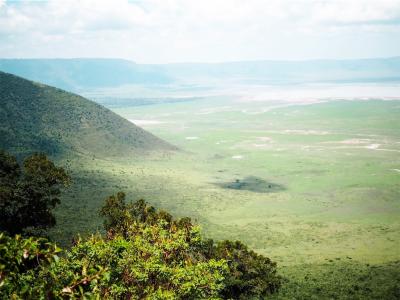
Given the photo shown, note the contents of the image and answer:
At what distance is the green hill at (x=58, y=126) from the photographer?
355 ft

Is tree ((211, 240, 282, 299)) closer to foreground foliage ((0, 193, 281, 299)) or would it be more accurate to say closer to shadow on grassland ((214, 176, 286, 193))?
foreground foliage ((0, 193, 281, 299))

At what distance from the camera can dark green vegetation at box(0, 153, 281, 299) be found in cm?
1119

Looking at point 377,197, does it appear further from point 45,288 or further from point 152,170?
point 45,288

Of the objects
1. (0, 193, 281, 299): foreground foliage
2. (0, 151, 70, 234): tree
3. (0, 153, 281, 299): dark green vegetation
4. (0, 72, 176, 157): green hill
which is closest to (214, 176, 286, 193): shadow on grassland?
(0, 72, 176, 157): green hill

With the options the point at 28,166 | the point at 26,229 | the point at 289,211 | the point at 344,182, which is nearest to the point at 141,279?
the point at 26,229

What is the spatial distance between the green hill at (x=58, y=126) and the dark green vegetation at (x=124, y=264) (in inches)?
2501

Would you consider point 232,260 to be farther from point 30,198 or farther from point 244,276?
point 30,198

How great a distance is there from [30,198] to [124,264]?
21290mm

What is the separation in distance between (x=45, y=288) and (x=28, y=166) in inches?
1343

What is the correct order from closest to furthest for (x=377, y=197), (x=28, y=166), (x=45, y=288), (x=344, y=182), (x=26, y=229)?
(x=45, y=288) < (x=26, y=229) < (x=28, y=166) < (x=377, y=197) < (x=344, y=182)

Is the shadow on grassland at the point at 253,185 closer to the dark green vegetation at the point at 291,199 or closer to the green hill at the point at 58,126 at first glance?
the dark green vegetation at the point at 291,199

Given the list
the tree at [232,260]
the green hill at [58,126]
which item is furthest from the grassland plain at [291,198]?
the green hill at [58,126]

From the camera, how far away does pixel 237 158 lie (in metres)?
134

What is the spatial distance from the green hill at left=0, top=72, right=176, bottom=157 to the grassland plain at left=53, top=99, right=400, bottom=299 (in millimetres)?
8249
